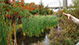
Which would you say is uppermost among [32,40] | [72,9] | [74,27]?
[72,9]

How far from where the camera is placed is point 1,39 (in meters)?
4.31

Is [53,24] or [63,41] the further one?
[53,24]

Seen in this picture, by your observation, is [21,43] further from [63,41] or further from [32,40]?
[63,41]

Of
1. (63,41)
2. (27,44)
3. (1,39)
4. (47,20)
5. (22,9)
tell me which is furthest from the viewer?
(47,20)

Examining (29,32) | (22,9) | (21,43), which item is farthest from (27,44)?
(22,9)

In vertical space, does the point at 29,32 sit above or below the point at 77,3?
below

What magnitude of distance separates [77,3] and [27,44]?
3509 millimetres

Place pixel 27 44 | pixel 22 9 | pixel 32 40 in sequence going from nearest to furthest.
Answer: pixel 22 9 → pixel 27 44 → pixel 32 40

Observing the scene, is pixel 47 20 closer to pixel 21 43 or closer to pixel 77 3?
pixel 21 43

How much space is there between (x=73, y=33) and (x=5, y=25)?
240 centimetres

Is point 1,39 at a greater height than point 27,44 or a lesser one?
greater

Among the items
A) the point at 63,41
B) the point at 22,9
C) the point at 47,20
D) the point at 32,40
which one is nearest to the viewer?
the point at 63,41

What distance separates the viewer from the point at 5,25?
14.5 feet

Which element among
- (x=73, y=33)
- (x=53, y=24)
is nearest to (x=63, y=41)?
(x=73, y=33)
